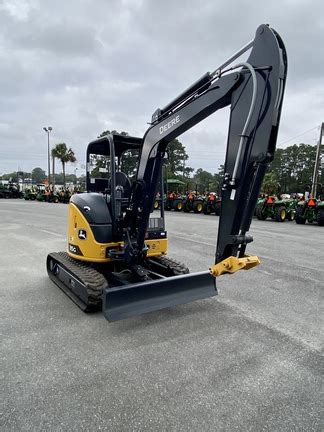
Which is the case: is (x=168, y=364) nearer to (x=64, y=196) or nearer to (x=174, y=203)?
(x=174, y=203)

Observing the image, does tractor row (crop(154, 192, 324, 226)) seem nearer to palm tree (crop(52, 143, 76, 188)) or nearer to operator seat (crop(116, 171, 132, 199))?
operator seat (crop(116, 171, 132, 199))

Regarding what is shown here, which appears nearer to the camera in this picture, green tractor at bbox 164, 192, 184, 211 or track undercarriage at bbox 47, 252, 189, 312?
track undercarriage at bbox 47, 252, 189, 312

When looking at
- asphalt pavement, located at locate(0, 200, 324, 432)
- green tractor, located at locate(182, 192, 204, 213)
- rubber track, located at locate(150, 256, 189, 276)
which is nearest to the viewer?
asphalt pavement, located at locate(0, 200, 324, 432)

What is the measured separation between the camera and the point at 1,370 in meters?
2.86

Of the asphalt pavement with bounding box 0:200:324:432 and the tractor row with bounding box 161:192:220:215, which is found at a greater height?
the tractor row with bounding box 161:192:220:215

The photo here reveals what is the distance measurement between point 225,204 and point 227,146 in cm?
63

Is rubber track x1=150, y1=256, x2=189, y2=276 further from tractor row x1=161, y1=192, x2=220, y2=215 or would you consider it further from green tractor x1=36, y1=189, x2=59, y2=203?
green tractor x1=36, y1=189, x2=59, y2=203

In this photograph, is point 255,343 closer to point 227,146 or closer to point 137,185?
point 227,146

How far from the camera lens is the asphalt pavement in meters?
2.34

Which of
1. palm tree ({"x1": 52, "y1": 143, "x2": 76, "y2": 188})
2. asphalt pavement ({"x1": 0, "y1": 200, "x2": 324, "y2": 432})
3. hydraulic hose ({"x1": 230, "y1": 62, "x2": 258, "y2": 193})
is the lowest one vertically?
asphalt pavement ({"x1": 0, "y1": 200, "x2": 324, "y2": 432})

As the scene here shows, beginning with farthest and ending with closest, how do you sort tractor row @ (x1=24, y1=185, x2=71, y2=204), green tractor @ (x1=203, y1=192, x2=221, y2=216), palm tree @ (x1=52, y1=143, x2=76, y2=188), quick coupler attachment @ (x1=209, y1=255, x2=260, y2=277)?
palm tree @ (x1=52, y1=143, x2=76, y2=188), tractor row @ (x1=24, y1=185, x2=71, y2=204), green tractor @ (x1=203, y1=192, x2=221, y2=216), quick coupler attachment @ (x1=209, y1=255, x2=260, y2=277)

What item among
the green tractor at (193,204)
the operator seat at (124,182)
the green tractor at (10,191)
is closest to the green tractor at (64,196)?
the green tractor at (10,191)

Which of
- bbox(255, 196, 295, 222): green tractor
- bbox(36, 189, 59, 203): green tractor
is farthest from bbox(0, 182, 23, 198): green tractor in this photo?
bbox(255, 196, 295, 222): green tractor

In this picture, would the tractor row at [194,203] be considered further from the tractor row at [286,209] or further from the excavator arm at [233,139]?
the excavator arm at [233,139]
